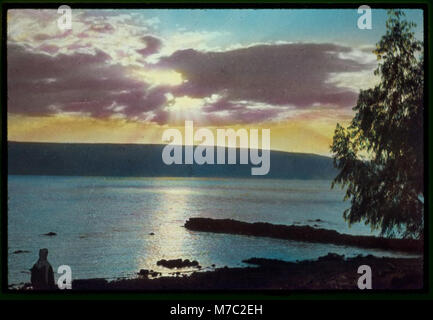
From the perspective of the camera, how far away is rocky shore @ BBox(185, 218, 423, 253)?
6.61m

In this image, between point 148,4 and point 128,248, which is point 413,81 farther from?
point 128,248

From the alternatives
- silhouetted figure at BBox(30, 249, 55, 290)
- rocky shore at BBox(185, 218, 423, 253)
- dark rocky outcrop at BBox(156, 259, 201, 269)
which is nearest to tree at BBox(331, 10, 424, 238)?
rocky shore at BBox(185, 218, 423, 253)

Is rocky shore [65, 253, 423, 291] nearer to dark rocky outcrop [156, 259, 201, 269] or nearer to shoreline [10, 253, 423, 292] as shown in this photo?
shoreline [10, 253, 423, 292]

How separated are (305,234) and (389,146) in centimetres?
402

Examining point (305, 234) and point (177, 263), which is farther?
point (305, 234)

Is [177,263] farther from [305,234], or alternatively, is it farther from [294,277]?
[305,234]

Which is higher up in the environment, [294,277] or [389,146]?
[389,146]

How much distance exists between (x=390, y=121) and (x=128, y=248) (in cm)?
530

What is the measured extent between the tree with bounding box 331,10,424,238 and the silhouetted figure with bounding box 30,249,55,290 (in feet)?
15.4

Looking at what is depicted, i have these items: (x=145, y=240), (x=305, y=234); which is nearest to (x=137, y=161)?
(x=145, y=240)

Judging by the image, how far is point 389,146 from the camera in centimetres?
675

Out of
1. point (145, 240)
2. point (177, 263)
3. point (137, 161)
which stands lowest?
point (177, 263)

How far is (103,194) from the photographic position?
29.3ft
